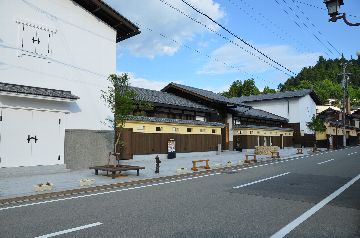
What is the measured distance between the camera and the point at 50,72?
1445 centimetres

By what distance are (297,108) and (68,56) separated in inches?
1620

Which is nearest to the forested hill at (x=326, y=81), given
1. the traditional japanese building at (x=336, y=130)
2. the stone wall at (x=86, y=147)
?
the traditional japanese building at (x=336, y=130)

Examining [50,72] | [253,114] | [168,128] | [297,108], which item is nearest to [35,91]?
[50,72]

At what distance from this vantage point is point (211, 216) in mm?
6402

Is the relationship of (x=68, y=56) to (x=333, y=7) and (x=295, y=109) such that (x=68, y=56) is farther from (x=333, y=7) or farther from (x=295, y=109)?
(x=295, y=109)

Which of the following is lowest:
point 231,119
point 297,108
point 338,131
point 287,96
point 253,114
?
point 338,131

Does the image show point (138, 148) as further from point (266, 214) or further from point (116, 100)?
point (266, 214)

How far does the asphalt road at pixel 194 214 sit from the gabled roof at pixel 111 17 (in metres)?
11.0

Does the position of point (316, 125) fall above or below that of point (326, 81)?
below

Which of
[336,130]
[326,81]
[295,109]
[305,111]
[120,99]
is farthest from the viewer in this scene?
[326,81]

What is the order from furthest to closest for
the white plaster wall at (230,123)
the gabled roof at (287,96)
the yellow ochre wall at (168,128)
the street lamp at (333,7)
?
the gabled roof at (287,96) → the white plaster wall at (230,123) → the yellow ochre wall at (168,128) → the street lamp at (333,7)

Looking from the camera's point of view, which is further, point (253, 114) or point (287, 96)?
point (287, 96)

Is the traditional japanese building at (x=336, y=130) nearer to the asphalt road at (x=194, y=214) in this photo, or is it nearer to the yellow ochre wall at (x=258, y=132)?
the yellow ochre wall at (x=258, y=132)

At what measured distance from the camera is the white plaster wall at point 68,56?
1324 centimetres
